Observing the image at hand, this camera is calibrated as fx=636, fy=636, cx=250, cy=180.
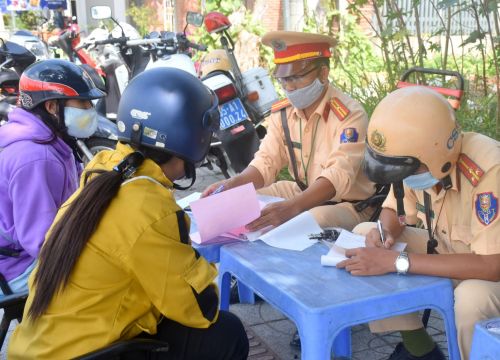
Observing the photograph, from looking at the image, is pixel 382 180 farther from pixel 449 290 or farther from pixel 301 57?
pixel 301 57

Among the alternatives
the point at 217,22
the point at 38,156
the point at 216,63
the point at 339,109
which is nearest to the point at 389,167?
the point at 339,109

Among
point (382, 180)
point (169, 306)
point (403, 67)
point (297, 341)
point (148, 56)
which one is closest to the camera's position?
point (169, 306)

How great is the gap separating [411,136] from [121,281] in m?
1.04

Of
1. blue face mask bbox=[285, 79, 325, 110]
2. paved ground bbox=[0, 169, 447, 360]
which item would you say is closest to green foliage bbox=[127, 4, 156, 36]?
blue face mask bbox=[285, 79, 325, 110]

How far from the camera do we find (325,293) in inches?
77.9

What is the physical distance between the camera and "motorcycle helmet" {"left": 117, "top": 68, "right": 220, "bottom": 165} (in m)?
2.10

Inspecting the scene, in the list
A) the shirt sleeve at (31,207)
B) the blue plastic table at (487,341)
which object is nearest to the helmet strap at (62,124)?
the shirt sleeve at (31,207)

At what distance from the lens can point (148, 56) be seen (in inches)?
255

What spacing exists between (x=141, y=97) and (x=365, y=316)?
3.33 feet

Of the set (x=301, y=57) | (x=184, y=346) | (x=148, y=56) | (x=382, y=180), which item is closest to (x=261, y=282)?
(x=184, y=346)

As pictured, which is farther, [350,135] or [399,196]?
[350,135]

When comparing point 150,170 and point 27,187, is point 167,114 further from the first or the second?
point 27,187

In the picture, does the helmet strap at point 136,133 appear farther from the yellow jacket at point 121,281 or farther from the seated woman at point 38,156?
the seated woman at point 38,156

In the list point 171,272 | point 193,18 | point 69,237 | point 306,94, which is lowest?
point 171,272
